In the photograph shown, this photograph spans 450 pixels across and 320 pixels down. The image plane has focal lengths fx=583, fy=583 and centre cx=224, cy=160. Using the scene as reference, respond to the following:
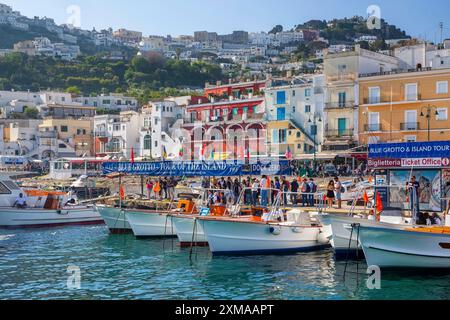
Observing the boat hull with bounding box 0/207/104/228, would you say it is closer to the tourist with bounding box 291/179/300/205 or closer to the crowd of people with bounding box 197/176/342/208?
the crowd of people with bounding box 197/176/342/208

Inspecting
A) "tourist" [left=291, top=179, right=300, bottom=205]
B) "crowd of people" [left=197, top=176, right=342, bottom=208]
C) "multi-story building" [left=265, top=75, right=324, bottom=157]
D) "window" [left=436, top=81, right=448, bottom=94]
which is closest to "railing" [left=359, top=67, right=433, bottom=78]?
"window" [left=436, top=81, right=448, bottom=94]

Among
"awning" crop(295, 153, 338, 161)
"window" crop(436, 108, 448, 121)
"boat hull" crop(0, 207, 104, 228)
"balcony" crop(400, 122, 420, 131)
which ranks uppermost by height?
"window" crop(436, 108, 448, 121)

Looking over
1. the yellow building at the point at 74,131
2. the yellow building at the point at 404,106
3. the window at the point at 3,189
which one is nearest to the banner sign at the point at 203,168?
the window at the point at 3,189

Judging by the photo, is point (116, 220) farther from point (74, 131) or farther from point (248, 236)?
point (74, 131)

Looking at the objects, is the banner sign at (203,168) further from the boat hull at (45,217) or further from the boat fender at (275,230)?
the boat fender at (275,230)

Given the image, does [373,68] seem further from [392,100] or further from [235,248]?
[235,248]

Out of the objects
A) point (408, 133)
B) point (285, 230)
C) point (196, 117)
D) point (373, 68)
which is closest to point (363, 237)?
point (285, 230)

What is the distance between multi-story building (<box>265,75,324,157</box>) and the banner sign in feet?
97.6

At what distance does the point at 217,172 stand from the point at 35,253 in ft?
34.3

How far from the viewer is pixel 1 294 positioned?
1759 cm

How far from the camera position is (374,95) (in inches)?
2266

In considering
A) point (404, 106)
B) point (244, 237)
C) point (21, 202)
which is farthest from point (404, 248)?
point (404, 106)

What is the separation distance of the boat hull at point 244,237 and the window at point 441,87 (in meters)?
35.3

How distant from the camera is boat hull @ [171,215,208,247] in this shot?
1016 inches
